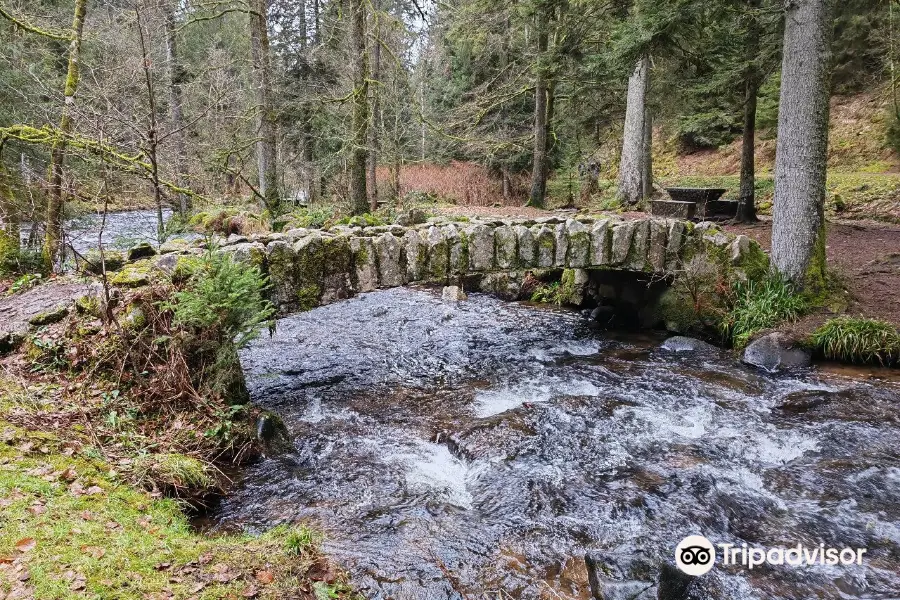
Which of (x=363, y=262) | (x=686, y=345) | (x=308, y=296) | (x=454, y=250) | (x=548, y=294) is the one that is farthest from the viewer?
(x=548, y=294)

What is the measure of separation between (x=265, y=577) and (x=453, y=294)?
926cm

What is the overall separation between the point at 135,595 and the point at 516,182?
19.7 m

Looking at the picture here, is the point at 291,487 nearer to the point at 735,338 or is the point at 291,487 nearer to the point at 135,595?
the point at 135,595

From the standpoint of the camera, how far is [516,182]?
2089cm

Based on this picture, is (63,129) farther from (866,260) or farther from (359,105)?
(866,260)

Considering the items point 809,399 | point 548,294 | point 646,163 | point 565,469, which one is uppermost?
point 646,163

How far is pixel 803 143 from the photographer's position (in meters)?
7.66

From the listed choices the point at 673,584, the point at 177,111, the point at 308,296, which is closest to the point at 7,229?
the point at 308,296

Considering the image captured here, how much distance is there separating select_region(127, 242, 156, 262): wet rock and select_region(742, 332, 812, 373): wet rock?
319 inches

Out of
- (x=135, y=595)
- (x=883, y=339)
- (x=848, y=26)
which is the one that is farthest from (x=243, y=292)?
(x=848, y=26)

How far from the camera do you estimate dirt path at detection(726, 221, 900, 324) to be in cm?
788

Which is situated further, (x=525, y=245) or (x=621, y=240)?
(x=621, y=240)

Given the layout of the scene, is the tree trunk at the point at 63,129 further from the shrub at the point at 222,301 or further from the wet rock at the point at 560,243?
the wet rock at the point at 560,243

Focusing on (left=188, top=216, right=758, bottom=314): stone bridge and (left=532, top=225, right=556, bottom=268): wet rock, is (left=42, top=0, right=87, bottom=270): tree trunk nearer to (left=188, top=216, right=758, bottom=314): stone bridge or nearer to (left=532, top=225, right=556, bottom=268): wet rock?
(left=188, top=216, right=758, bottom=314): stone bridge
